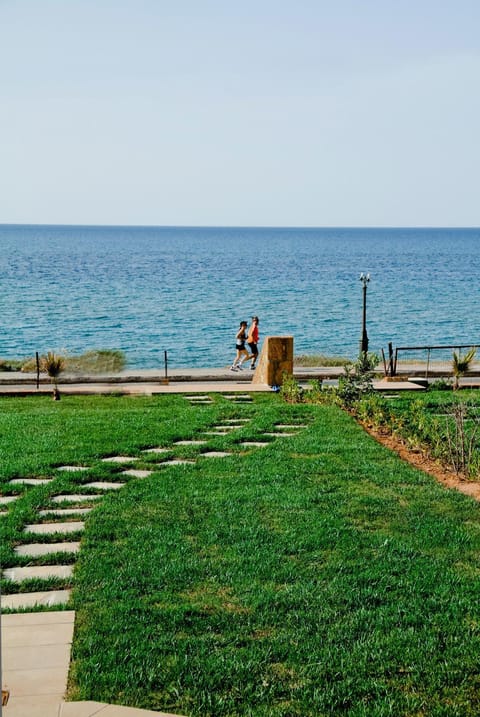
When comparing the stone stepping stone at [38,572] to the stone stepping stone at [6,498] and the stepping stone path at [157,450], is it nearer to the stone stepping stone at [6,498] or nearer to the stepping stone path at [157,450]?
the stone stepping stone at [6,498]

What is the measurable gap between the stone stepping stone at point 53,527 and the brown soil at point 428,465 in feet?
12.0

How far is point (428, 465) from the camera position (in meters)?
9.76

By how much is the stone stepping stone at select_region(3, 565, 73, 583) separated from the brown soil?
3987 mm

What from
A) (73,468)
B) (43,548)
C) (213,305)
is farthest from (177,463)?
(213,305)

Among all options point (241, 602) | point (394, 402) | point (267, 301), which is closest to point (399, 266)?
point (267, 301)

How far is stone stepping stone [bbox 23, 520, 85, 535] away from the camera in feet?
23.1

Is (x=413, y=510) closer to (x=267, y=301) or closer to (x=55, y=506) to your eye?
(x=55, y=506)

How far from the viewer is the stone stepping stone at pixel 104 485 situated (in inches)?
332

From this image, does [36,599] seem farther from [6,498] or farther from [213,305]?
[213,305]

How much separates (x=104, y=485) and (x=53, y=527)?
1.44 meters

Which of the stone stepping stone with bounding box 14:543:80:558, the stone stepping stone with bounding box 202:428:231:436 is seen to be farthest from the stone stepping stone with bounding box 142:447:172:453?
the stone stepping stone with bounding box 14:543:80:558

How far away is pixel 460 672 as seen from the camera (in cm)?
476

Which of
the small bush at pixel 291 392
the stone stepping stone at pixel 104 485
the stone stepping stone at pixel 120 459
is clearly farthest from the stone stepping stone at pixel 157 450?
the small bush at pixel 291 392

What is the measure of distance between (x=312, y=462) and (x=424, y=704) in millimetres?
5027
